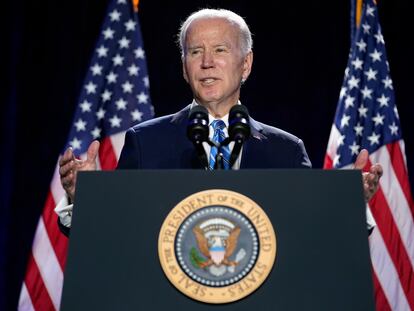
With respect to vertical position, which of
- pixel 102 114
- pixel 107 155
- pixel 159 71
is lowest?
pixel 107 155

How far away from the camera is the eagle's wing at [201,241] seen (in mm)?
1209

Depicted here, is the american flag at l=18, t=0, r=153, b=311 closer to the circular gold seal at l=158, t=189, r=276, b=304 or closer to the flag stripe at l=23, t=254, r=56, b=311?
the flag stripe at l=23, t=254, r=56, b=311

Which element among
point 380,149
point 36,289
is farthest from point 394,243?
point 36,289

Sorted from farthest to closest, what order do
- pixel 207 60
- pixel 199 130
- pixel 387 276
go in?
pixel 387 276 → pixel 207 60 → pixel 199 130

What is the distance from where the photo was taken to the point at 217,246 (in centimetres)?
121

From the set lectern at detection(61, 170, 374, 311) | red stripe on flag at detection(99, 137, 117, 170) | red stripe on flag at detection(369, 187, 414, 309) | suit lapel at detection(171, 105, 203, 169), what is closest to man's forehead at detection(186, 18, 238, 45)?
suit lapel at detection(171, 105, 203, 169)

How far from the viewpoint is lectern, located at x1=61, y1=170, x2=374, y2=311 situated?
46.8 inches

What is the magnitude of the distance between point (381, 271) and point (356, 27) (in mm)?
1602

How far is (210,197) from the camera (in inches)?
48.3

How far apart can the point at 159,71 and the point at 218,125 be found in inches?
94.9

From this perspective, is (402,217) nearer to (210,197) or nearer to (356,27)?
(356,27)

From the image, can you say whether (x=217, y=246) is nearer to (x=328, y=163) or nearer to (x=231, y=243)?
(x=231, y=243)

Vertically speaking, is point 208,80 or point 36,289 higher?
point 208,80

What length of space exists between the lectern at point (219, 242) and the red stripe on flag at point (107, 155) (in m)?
2.49
